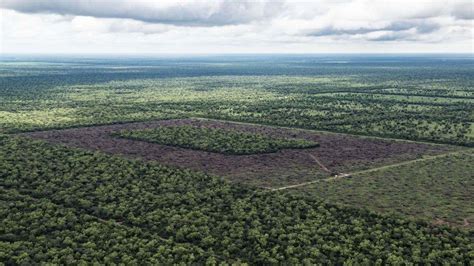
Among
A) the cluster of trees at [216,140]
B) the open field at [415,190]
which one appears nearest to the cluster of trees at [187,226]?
the open field at [415,190]

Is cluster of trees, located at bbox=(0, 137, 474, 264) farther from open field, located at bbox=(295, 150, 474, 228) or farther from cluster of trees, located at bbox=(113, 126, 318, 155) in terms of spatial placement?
cluster of trees, located at bbox=(113, 126, 318, 155)

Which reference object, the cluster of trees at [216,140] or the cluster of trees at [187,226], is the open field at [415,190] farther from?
the cluster of trees at [216,140]

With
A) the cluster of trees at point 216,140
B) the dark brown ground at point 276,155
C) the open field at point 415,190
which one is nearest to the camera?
the open field at point 415,190

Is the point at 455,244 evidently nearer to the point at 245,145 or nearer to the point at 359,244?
the point at 359,244

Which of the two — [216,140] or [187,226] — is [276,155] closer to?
[216,140]

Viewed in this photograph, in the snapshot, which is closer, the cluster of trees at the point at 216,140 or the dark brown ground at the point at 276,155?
the dark brown ground at the point at 276,155

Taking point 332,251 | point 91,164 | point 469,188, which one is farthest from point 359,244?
point 91,164
